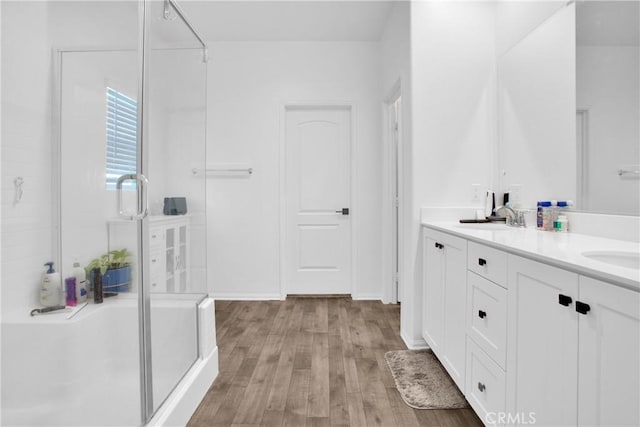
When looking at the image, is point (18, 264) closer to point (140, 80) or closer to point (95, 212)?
point (95, 212)

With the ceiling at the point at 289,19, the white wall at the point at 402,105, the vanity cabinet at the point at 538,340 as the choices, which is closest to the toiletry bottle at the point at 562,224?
the vanity cabinet at the point at 538,340

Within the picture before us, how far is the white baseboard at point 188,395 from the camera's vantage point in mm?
1490

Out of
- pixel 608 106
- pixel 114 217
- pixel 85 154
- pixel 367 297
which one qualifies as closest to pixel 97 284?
pixel 114 217

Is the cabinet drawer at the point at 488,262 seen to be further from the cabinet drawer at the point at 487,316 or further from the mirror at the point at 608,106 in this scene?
the mirror at the point at 608,106

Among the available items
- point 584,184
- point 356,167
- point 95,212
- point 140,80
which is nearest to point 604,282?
point 584,184

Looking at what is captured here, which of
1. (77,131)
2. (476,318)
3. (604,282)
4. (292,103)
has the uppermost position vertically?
(292,103)

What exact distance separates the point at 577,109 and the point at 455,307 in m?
1.17

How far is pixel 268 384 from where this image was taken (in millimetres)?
2021

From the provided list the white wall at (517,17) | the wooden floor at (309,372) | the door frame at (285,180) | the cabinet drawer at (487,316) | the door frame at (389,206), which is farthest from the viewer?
the door frame at (285,180)

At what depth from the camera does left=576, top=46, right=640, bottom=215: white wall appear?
149 centimetres

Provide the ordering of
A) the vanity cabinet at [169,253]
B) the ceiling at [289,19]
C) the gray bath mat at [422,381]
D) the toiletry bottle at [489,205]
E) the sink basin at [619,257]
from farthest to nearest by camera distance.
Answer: the ceiling at [289,19]
the toiletry bottle at [489,205]
the gray bath mat at [422,381]
the vanity cabinet at [169,253]
the sink basin at [619,257]

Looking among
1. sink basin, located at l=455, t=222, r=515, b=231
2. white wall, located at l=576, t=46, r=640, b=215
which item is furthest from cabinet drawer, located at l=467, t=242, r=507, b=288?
white wall, located at l=576, t=46, r=640, b=215

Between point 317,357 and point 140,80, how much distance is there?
1908 mm

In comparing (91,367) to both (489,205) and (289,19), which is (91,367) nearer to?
(489,205)
